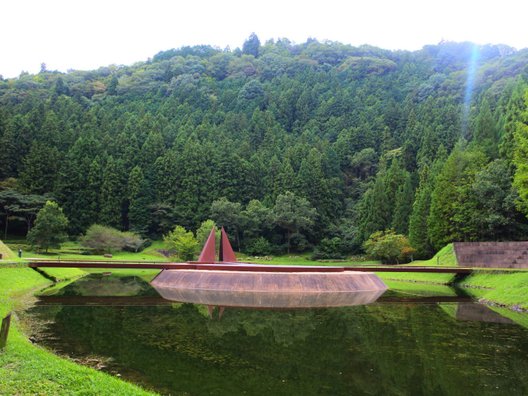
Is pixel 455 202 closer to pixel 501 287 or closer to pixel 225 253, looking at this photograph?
pixel 501 287

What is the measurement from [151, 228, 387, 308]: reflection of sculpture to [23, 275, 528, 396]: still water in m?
2.36

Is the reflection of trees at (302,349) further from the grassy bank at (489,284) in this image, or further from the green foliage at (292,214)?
the green foliage at (292,214)

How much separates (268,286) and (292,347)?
12.5 metres

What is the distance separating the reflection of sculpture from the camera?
1006 inches

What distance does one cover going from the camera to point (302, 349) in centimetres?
1497

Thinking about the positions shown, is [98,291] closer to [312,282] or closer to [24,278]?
[24,278]

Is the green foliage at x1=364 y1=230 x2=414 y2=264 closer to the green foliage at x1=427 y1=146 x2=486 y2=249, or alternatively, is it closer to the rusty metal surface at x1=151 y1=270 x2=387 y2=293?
the green foliage at x1=427 y1=146 x2=486 y2=249

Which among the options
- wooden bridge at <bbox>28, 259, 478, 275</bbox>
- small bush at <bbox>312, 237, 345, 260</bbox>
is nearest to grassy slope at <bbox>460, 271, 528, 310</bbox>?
wooden bridge at <bbox>28, 259, 478, 275</bbox>

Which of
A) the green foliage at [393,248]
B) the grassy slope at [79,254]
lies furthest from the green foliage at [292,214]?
the grassy slope at [79,254]

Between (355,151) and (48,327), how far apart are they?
8415 centimetres

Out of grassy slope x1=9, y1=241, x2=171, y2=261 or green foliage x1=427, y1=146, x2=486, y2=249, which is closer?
green foliage x1=427, y1=146, x2=486, y2=249

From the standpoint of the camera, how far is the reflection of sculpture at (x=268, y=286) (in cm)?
2556

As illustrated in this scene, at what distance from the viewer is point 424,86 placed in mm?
120812

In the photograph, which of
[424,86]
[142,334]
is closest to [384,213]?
[142,334]
